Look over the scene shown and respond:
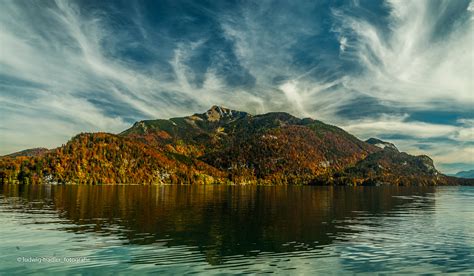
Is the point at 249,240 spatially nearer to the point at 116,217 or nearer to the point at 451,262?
the point at 451,262

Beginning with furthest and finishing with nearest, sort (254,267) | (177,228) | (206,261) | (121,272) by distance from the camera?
(177,228) → (206,261) → (254,267) → (121,272)

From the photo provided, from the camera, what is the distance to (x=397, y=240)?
54469mm

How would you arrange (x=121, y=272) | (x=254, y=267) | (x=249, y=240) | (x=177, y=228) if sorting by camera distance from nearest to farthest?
(x=121, y=272), (x=254, y=267), (x=249, y=240), (x=177, y=228)

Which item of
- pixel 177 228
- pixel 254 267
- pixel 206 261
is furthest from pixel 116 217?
pixel 254 267

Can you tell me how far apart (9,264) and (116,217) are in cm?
3987

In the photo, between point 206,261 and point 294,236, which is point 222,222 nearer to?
point 294,236

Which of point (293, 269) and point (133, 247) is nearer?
point (293, 269)

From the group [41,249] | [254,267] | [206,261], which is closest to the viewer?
[254,267]

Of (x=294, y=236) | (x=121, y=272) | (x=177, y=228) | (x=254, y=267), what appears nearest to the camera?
(x=121, y=272)

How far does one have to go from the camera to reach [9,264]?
37.0 m

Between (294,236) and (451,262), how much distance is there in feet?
71.6

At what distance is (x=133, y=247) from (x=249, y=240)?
1682cm

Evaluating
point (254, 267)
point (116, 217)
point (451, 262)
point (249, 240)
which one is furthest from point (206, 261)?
point (116, 217)

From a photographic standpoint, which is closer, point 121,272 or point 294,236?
point 121,272
